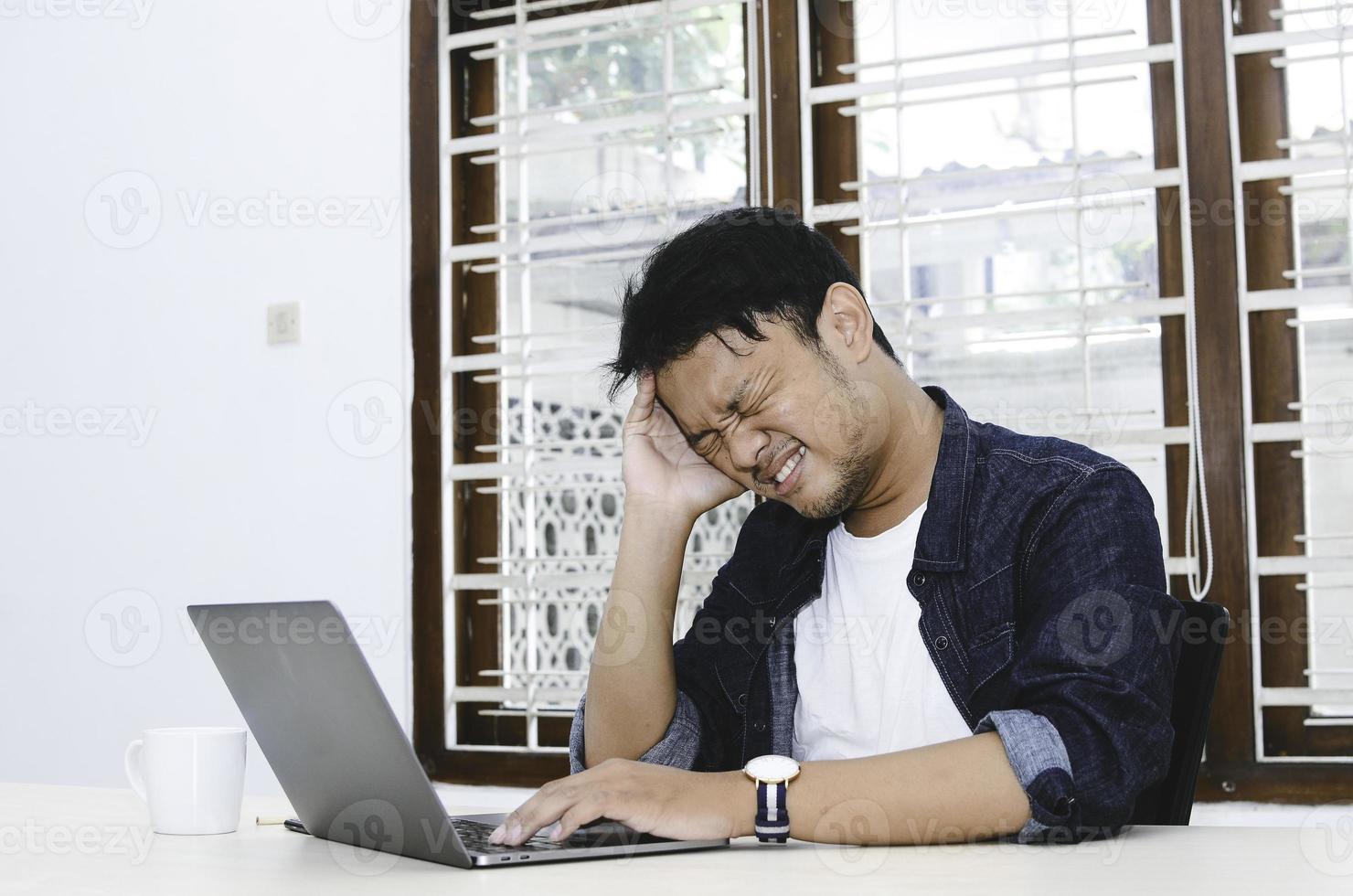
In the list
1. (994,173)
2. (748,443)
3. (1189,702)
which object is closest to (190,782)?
(748,443)

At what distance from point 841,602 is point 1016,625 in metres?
0.24

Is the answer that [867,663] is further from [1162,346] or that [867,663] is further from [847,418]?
[1162,346]

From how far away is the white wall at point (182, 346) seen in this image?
2684 millimetres

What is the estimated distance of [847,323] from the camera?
Result: 57.3 inches

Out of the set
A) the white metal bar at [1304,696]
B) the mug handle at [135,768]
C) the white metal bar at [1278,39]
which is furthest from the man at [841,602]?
the white metal bar at [1278,39]

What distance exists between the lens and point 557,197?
8.77 ft

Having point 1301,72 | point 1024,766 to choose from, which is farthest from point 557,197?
point 1024,766

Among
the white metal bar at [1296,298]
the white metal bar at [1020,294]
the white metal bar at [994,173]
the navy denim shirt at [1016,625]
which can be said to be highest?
the white metal bar at [994,173]

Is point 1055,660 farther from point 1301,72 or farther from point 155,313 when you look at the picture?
point 155,313

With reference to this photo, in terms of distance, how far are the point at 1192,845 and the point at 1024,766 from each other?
0.13 m

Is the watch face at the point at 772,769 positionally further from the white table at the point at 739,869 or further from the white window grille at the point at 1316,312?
the white window grille at the point at 1316,312

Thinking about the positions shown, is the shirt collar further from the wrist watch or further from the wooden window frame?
the wooden window frame

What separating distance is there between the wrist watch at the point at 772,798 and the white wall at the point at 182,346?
1.69 meters

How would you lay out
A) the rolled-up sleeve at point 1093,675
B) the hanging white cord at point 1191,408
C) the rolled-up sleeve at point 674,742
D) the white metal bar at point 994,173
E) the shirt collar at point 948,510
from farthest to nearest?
the white metal bar at point 994,173 < the hanging white cord at point 1191,408 < the rolled-up sleeve at point 674,742 < the shirt collar at point 948,510 < the rolled-up sleeve at point 1093,675
